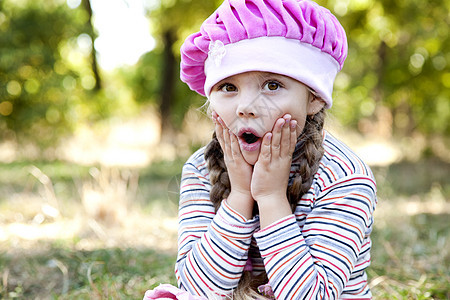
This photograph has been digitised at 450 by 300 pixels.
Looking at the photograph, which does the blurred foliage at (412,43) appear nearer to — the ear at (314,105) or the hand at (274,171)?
the ear at (314,105)

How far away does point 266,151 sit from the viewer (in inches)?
61.8

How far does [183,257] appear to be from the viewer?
177 centimetres

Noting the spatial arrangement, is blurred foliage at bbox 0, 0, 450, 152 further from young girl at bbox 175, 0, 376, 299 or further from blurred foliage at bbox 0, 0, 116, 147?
young girl at bbox 175, 0, 376, 299

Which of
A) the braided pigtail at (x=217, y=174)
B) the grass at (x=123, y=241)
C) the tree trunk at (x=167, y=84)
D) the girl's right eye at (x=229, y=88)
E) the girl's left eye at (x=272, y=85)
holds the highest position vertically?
the girl's left eye at (x=272, y=85)

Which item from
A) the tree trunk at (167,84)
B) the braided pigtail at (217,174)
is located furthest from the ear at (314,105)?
the tree trunk at (167,84)

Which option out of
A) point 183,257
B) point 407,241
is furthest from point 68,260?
point 407,241

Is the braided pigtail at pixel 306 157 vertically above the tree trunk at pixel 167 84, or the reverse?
the braided pigtail at pixel 306 157

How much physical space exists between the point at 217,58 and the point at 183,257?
725 millimetres

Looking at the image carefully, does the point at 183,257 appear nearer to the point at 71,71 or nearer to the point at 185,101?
the point at 71,71

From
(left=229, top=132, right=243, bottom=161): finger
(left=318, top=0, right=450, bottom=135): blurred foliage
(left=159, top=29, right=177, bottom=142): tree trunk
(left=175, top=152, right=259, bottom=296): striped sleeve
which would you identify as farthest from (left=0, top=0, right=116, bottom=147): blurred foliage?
(left=229, top=132, right=243, bottom=161): finger

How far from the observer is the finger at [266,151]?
61.2 inches

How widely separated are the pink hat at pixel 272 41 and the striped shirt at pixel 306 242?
1.04ft

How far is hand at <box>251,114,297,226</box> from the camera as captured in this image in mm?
1557

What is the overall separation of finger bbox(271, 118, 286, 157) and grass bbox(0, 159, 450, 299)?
3.65ft
